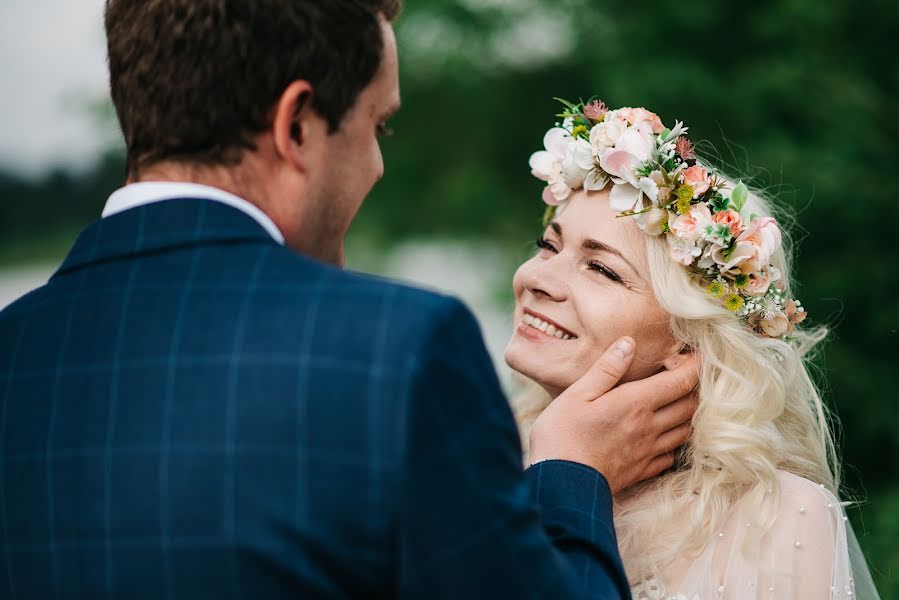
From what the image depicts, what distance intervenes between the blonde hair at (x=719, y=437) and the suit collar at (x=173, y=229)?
174 cm

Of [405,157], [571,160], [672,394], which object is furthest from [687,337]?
[405,157]

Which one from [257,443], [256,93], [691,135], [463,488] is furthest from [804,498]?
[691,135]

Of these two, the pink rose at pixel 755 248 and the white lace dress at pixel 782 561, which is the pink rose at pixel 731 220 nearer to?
the pink rose at pixel 755 248

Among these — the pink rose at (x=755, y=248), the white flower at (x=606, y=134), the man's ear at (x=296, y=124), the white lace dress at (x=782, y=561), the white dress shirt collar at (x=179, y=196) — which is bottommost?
the white lace dress at (x=782, y=561)

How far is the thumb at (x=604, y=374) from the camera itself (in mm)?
2928

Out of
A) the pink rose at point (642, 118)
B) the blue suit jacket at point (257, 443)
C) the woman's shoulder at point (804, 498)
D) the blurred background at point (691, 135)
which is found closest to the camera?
the blue suit jacket at point (257, 443)

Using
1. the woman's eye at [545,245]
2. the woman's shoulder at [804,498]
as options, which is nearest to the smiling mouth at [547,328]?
the woman's eye at [545,245]

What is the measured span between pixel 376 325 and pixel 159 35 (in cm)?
69

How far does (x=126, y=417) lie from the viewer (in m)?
1.67

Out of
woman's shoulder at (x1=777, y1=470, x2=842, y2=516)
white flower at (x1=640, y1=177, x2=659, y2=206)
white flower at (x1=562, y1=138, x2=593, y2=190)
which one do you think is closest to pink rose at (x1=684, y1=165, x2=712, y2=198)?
white flower at (x1=640, y1=177, x2=659, y2=206)

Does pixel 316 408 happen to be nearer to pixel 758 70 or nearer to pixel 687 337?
pixel 687 337

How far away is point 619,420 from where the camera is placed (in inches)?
112

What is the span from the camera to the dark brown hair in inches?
70.0

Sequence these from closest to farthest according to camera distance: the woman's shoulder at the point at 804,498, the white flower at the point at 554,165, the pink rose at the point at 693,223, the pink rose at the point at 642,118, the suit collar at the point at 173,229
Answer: the suit collar at the point at 173,229 < the woman's shoulder at the point at 804,498 < the pink rose at the point at 693,223 < the pink rose at the point at 642,118 < the white flower at the point at 554,165
